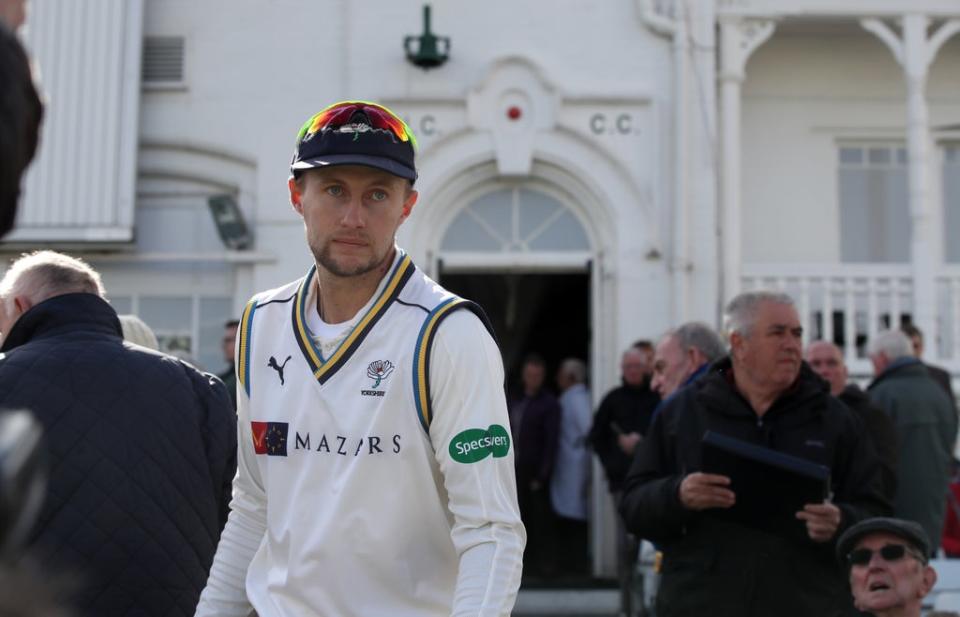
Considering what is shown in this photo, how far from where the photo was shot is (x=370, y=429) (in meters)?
2.99

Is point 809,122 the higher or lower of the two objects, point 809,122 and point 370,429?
the higher

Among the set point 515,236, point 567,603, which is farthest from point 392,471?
point 515,236

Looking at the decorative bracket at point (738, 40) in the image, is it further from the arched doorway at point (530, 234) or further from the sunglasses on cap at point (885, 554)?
the sunglasses on cap at point (885, 554)

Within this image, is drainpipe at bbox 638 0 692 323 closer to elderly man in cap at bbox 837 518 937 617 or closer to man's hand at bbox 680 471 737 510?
elderly man in cap at bbox 837 518 937 617

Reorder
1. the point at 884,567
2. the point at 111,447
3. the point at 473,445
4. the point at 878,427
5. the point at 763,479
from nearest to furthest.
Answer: the point at 473,445 < the point at 111,447 < the point at 763,479 < the point at 884,567 < the point at 878,427

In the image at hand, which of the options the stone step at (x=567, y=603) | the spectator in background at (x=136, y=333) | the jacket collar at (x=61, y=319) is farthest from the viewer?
the stone step at (x=567, y=603)

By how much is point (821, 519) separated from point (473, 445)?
2.43 m

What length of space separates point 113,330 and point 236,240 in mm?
9016

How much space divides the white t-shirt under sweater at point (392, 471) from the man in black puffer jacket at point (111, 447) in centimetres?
93

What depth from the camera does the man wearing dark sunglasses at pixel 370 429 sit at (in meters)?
2.94

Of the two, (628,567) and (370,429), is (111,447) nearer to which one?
(370,429)

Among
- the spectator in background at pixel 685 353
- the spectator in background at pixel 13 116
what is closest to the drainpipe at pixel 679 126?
the spectator in background at pixel 685 353

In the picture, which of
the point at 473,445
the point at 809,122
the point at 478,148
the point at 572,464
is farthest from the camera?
the point at 809,122

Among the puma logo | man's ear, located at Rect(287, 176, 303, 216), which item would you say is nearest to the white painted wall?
man's ear, located at Rect(287, 176, 303, 216)
